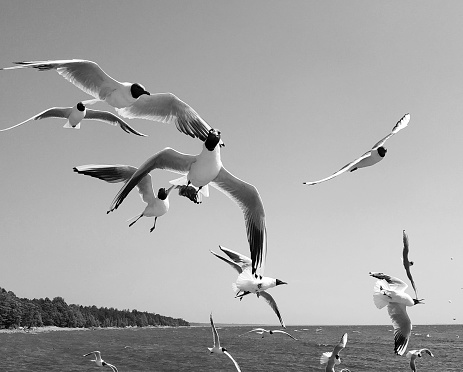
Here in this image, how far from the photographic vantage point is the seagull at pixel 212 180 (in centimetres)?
470

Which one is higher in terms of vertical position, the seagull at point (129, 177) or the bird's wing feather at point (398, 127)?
the bird's wing feather at point (398, 127)

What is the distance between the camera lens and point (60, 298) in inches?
5217

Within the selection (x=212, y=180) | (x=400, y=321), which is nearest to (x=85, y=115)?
(x=212, y=180)

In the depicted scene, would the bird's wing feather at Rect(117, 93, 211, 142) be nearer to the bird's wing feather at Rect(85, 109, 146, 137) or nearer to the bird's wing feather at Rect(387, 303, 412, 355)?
the bird's wing feather at Rect(85, 109, 146, 137)

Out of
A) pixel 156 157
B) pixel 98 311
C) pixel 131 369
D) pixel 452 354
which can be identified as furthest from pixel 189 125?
pixel 98 311

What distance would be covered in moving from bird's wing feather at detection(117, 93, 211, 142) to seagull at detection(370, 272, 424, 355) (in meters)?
5.09

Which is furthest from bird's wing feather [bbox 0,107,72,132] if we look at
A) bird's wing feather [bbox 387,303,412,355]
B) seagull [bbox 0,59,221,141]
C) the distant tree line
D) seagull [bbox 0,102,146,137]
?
the distant tree line

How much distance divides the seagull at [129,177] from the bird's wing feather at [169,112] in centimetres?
66

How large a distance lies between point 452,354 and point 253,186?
6479 centimetres

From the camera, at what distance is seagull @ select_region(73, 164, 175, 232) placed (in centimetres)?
602

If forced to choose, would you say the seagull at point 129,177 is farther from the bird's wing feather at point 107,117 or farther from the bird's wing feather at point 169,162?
the bird's wing feather at point 107,117

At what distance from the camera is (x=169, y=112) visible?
5887mm

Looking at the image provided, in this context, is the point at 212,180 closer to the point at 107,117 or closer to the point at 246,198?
the point at 246,198

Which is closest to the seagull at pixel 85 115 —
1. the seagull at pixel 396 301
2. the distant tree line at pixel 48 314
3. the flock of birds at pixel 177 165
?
the flock of birds at pixel 177 165
